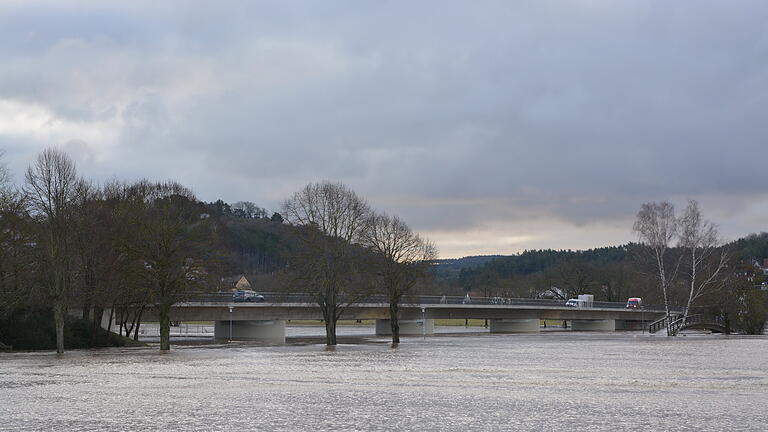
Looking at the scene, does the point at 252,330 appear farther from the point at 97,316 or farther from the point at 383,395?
the point at 383,395

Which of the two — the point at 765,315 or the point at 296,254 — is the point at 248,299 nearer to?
the point at 296,254

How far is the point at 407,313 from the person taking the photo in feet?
379

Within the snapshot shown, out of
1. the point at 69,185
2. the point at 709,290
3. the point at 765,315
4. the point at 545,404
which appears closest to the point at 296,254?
the point at 69,185

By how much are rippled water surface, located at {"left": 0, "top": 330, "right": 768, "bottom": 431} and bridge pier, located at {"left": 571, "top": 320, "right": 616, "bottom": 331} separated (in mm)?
103159

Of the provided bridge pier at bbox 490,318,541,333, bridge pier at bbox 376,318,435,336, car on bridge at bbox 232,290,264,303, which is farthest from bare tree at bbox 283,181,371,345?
bridge pier at bbox 490,318,541,333

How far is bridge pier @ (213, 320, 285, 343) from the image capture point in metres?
101

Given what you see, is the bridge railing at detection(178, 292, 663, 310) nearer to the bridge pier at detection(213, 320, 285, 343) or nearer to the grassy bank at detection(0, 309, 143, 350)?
the bridge pier at detection(213, 320, 285, 343)

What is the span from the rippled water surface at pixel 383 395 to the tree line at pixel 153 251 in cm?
1495

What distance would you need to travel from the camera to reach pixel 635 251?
10788cm

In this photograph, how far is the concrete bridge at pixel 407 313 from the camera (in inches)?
3681

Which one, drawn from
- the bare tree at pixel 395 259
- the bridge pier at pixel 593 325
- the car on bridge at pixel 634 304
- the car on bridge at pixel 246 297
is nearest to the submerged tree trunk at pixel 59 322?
the bare tree at pixel 395 259

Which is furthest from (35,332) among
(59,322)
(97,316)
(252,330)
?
(252,330)

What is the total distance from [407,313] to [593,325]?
5512cm

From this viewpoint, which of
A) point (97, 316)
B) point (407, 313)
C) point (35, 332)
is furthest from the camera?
point (407, 313)
